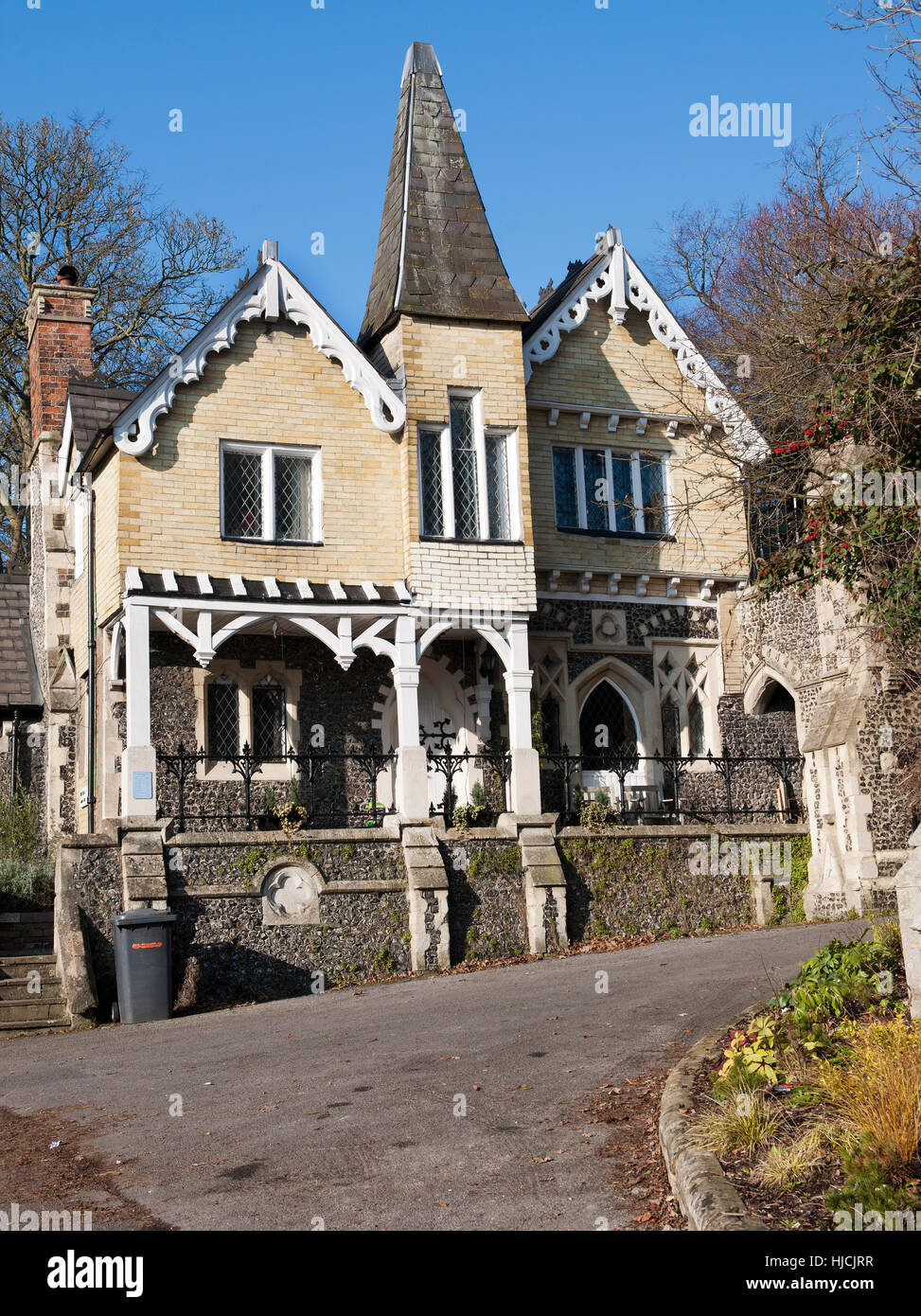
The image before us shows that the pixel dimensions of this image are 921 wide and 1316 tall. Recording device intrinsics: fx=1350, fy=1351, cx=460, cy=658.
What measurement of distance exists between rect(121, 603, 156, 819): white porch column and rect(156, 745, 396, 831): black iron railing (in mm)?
758

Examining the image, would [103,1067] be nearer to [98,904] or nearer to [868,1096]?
[98,904]

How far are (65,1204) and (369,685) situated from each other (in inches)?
485

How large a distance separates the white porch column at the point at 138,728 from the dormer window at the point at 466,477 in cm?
420

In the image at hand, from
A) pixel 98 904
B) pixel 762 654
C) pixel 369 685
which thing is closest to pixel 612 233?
pixel 762 654

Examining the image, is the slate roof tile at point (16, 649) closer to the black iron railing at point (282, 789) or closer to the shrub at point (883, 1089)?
the black iron railing at point (282, 789)

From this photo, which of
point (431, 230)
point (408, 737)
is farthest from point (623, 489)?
point (408, 737)

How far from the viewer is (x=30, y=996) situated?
47.9 feet

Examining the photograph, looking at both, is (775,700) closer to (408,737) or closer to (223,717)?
(408,737)

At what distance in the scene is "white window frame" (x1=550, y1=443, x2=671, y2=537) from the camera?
20969 millimetres

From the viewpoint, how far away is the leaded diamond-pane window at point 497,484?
62.3 feet

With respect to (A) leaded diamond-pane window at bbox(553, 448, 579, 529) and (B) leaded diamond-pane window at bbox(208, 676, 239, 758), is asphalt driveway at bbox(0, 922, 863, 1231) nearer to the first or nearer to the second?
(B) leaded diamond-pane window at bbox(208, 676, 239, 758)

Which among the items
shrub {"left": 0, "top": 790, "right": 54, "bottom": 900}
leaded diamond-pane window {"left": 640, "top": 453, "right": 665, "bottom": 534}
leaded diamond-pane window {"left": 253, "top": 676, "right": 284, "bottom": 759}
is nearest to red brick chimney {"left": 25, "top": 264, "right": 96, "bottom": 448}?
shrub {"left": 0, "top": 790, "right": 54, "bottom": 900}

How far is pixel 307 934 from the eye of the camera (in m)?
16.0

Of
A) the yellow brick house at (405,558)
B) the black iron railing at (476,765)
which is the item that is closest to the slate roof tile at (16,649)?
the yellow brick house at (405,558)
